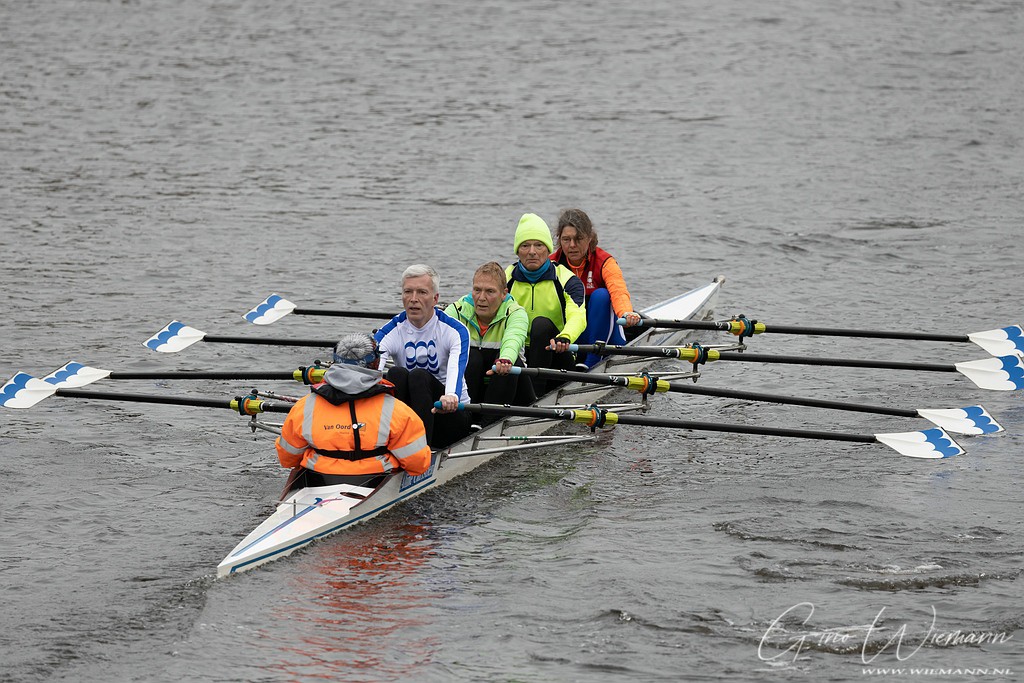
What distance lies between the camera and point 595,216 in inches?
876

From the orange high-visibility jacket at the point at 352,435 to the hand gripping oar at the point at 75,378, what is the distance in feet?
4.92

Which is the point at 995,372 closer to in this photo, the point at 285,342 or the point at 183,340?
the point at 285,342

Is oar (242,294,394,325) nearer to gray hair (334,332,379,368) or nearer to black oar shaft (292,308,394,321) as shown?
black oar shaft (292,308,394,321)

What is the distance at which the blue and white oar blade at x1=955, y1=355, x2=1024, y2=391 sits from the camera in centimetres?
1293

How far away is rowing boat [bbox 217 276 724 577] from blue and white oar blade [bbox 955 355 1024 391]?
3.30 metres

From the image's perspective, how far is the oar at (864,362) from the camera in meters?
12.6

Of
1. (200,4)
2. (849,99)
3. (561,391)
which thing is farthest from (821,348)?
(200,4)

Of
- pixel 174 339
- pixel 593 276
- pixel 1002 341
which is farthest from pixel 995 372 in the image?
pixel 174 339

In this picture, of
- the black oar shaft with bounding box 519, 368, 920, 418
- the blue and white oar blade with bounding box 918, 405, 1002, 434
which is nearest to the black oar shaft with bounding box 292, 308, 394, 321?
the black oar shaft with bounding box 519, 368, 920, 418

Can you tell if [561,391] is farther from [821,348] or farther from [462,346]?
[821,348]

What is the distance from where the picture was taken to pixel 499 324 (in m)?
11.7

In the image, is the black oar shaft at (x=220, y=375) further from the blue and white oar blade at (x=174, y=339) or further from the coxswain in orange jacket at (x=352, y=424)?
the coxswain in orange jacket at (x=352, y=424)

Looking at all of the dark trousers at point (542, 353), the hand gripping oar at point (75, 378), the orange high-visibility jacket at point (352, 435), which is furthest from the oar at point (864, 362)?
the orange high-visibility jacket at point (352, 435)

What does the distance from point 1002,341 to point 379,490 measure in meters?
7.30
